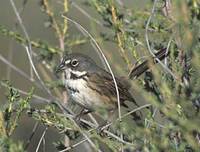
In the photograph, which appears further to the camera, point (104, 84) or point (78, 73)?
point (104, 84)

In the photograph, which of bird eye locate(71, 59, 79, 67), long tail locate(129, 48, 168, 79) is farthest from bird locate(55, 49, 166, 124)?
long tail locate(129, 48, 168, 79)

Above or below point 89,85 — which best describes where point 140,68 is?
above

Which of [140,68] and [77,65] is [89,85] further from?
[140,68]

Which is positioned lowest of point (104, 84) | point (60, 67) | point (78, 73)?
point (104, 84)

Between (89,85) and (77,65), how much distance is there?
169mm

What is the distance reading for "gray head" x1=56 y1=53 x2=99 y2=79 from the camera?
4.04 meters

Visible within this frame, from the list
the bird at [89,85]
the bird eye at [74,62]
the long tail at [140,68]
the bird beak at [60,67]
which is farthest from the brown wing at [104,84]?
the long tail at [140,68]

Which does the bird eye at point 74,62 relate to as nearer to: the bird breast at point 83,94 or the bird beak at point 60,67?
the bird breast at point 83,94

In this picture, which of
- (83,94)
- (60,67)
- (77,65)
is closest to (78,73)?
(77,65)

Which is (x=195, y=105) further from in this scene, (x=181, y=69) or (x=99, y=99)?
(x=99, y=99)

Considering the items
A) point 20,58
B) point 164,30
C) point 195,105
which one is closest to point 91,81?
point 164,30

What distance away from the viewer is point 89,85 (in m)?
4.32

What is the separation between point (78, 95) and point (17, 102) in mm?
1356

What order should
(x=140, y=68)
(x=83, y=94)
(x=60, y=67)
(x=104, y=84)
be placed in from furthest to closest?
(x=104, y=84)
(x=83, y=94)
(x=60, y=67)
(x=140, y=68)
